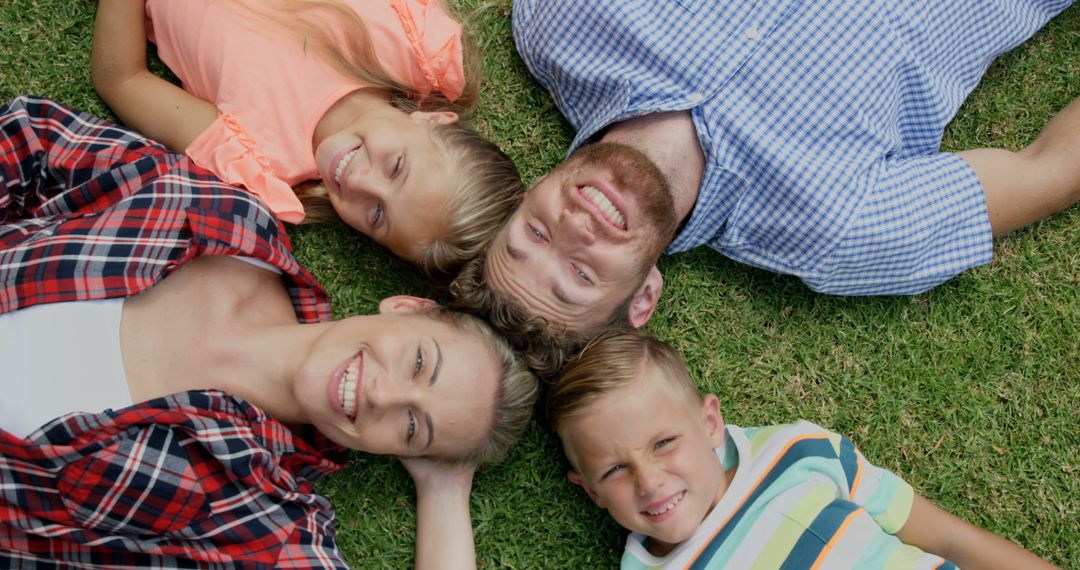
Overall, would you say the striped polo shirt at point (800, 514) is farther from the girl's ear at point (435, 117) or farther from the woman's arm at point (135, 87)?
the woman's arm at point (135, 87)

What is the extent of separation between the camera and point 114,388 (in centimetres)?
237

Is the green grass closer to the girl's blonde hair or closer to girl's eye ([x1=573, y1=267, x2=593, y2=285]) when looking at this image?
the girl's blonde hair

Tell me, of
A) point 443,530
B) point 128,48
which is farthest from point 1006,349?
point 128,48

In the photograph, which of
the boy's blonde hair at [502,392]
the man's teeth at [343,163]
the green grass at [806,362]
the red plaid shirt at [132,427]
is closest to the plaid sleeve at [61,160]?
the red plaid shirt at [132,427]

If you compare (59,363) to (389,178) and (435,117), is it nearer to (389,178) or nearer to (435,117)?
(389,178)

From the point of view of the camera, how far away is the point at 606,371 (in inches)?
99.8

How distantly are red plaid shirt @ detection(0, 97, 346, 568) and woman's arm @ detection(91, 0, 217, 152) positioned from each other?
128 mm

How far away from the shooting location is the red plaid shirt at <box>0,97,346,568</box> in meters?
2.27

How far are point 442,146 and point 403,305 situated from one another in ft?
1.81

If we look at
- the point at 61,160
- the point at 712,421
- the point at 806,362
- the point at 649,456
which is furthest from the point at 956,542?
the point at 61,160

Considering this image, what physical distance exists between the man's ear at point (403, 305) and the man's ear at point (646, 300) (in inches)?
26.6

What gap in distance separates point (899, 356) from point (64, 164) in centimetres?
295

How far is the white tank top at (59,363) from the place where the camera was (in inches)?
89.9

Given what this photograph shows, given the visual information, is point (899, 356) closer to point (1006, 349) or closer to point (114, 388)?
point (1006, 349)
